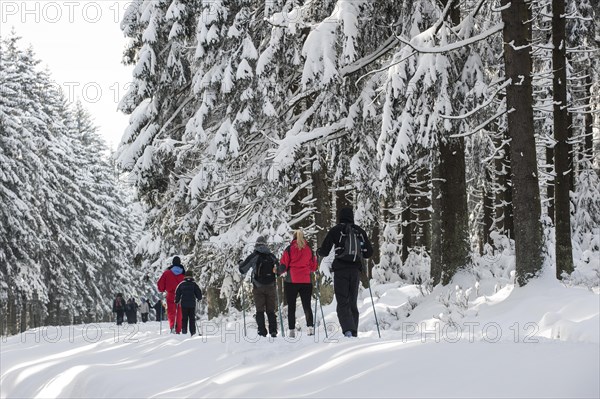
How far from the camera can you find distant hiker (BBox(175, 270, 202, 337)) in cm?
1475

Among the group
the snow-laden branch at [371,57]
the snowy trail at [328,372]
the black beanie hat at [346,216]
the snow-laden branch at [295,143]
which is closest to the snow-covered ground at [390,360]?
the snowy trail at [328,372]

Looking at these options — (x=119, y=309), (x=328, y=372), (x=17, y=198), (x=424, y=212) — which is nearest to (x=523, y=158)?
(x=328, y=372)

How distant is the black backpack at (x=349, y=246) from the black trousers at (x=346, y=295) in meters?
0.20

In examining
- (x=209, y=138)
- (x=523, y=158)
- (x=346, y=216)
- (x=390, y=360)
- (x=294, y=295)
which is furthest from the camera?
(x=209, y=138)

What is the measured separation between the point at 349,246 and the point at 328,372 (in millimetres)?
3557

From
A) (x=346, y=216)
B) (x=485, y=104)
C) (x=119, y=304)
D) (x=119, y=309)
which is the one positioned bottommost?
(x=119, y=309)

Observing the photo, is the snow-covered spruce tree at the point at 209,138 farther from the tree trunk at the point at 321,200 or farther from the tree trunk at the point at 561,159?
the tree trunk at the point at 561,159

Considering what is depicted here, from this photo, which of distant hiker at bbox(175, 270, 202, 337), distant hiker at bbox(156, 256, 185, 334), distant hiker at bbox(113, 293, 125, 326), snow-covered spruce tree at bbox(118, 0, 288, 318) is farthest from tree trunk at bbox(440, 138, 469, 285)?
distant hiker at bbox(113, 293, 125, 326)

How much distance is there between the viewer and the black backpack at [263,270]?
41.1ft

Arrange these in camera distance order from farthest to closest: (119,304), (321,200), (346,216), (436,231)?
1. (119,304)
2. (321,200)
3. (436,231)
4. (346,216)

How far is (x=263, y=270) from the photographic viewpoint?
12.5 meters

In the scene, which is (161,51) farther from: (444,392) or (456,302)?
(444,392)

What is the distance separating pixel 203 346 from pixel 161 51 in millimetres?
11732

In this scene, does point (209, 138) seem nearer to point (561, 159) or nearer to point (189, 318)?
point (189, 318)
